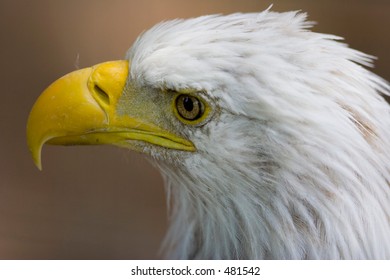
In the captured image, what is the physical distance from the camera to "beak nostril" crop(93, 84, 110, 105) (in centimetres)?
97

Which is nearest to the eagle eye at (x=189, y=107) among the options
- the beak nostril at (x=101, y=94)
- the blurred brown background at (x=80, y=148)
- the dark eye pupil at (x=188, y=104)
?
the dark eye pupil at (x=188, y=104)

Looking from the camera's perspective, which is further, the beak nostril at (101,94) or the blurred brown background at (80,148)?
the blurred brown background at (80,148)

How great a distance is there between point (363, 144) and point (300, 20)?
23 centimetres

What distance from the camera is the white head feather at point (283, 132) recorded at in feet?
2.89

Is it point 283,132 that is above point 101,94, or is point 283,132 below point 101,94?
below

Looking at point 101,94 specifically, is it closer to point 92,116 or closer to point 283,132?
point 92,116

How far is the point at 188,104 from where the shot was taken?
0.91 m

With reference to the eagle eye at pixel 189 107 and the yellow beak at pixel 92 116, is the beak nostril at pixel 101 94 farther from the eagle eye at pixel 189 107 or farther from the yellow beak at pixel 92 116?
the eagle eye at pixel 189 107

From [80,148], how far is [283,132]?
1.10 m

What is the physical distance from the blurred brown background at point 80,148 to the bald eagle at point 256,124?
57 cm

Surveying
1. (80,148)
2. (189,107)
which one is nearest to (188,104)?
(189,107)

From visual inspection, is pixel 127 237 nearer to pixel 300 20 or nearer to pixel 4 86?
pixel 4 86

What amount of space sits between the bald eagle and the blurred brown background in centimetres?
57
